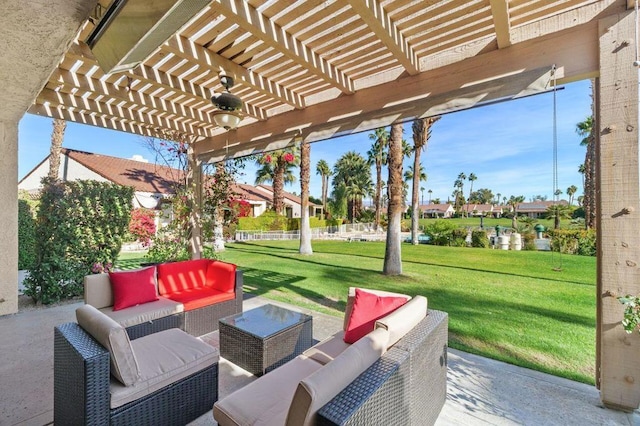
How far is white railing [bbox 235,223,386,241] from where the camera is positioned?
20284 millimetres

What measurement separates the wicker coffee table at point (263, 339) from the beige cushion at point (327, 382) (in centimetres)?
160

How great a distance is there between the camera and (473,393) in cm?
290

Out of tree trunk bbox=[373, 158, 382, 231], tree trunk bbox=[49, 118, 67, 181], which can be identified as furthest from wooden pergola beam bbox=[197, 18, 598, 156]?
tree trunk bbox=[373, 158, 382, 231]

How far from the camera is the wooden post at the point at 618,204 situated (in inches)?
99.8

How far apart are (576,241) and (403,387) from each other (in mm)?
17138

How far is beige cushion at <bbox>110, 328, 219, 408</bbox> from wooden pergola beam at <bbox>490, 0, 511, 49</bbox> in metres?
4.01

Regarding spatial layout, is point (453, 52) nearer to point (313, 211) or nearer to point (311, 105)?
point (311, 105)

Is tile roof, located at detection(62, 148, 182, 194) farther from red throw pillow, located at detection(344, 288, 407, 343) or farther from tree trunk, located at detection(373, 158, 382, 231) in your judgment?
tree trunk, located at detection(373, 158, 382, 231)

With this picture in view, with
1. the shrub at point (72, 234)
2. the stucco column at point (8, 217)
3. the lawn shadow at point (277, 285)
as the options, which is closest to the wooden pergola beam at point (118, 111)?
the stucco column at point (8, 217)

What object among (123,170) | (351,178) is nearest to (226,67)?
(123,170)

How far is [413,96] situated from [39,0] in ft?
11.7

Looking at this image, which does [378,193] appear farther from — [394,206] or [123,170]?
[123,170]

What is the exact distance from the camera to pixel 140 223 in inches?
339

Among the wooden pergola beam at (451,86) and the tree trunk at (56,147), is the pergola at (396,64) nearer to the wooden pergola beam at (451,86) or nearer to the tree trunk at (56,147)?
the wooden pergola beam at (451,86)
